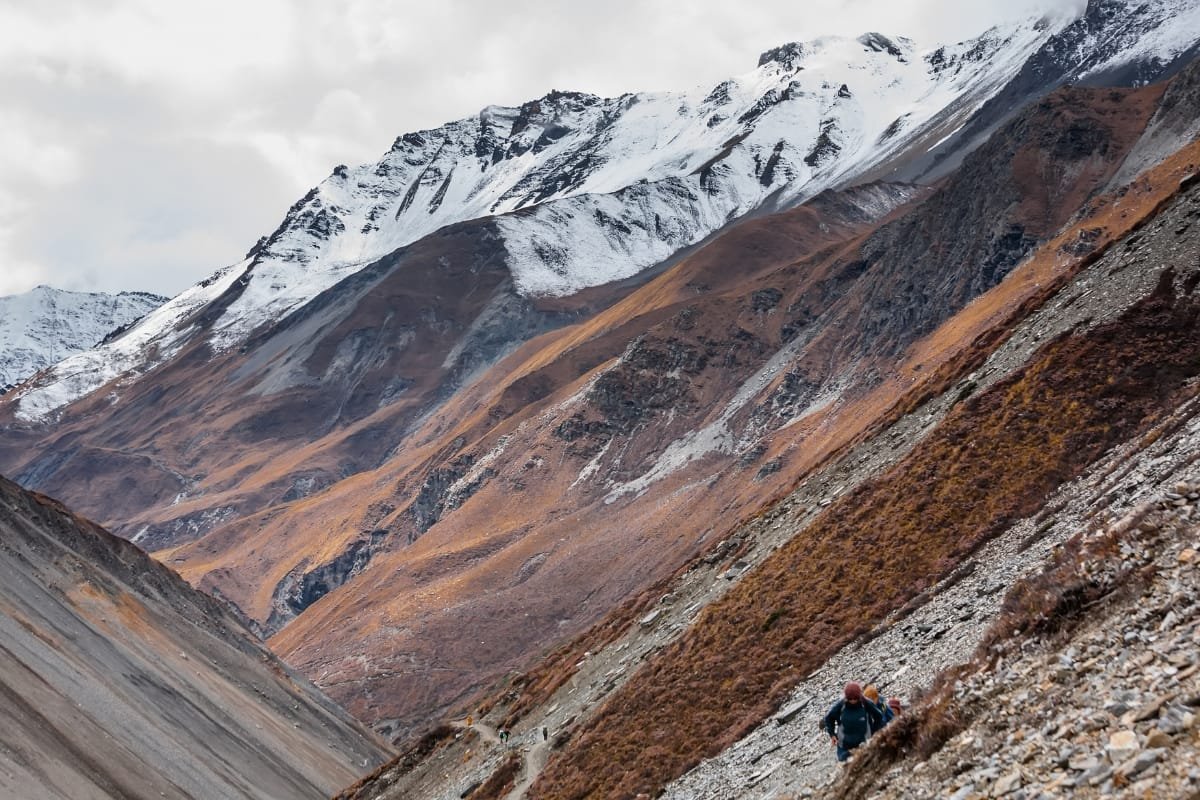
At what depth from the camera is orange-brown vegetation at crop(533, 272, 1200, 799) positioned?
30062 mm

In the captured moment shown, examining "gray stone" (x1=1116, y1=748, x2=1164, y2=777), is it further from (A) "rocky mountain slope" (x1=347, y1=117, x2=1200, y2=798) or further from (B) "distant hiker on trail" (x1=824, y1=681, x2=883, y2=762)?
(B) "distant hiker on trail" (x1=824, y1=681, x2=883, y2=762)

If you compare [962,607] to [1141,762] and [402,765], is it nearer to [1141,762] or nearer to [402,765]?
[1141,762]

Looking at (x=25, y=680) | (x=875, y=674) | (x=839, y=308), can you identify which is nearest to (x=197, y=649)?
(x=25, y=680)

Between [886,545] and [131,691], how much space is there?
4141 centimetres

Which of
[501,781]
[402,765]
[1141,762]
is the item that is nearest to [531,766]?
[501,781]

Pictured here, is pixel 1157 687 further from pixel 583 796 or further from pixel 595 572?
pixel 595 572

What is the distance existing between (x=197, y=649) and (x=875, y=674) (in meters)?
59.7

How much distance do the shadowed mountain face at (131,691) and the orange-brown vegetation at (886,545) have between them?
21066 millimetres

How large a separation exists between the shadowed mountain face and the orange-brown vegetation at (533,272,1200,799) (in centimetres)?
2107

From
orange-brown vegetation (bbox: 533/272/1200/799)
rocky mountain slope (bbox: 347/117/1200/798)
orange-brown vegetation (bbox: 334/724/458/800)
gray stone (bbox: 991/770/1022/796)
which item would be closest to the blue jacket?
rocky mountain slope (bbox: 347/117/1200/798)

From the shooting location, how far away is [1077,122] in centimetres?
12838

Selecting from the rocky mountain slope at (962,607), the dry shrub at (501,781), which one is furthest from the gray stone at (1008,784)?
the dry shrub at (501,781)

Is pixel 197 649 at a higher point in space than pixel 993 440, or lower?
higher

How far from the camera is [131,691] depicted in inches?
2099
